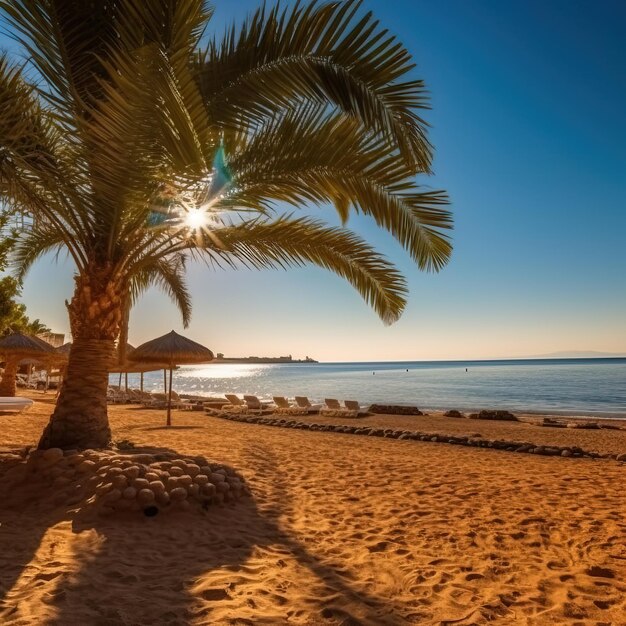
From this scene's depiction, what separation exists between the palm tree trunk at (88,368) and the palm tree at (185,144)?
0.02 metres

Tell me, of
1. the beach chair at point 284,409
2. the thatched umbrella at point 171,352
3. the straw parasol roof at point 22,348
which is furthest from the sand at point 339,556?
the straw parasol roof at point 22,348

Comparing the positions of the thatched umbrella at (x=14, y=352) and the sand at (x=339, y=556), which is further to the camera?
the thatched umbrella at (x=14, y=352)

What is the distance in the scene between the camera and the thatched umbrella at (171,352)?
1173cm

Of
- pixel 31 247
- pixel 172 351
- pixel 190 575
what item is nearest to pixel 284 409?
pixel 172 351

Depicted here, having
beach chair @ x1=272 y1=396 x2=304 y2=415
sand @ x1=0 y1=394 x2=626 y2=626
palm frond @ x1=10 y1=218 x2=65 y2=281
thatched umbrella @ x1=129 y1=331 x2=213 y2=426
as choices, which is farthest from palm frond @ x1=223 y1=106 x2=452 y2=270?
beach chair @ x1=272 y1=396 x2=304 y2=415

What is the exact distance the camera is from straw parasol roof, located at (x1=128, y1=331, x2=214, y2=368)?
1174 centimetres

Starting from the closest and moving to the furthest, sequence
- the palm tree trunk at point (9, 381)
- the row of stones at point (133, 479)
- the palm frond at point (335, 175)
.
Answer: the row of stones at point (133, 479) → the palm frond at point (335, 175) → the palm tree trunk at point (9, 381)

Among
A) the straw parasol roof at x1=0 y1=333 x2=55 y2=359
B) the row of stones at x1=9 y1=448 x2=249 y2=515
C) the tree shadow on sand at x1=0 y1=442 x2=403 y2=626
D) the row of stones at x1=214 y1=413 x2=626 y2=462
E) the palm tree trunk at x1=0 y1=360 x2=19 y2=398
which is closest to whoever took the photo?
the tree shadow on sand at x1=0 y1=442 x2=403 y2=626

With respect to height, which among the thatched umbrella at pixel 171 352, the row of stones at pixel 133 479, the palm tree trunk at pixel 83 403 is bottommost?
the row of stones at pixel 133 479

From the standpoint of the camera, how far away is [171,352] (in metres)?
11.8

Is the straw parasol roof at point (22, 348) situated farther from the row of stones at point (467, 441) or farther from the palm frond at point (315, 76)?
the palm frond at point (315, 76)

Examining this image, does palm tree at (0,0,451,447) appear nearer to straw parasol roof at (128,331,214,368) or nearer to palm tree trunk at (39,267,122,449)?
palm tree trunk at (39,267,122,449)

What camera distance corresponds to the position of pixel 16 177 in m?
4.68

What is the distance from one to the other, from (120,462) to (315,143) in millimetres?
3902
